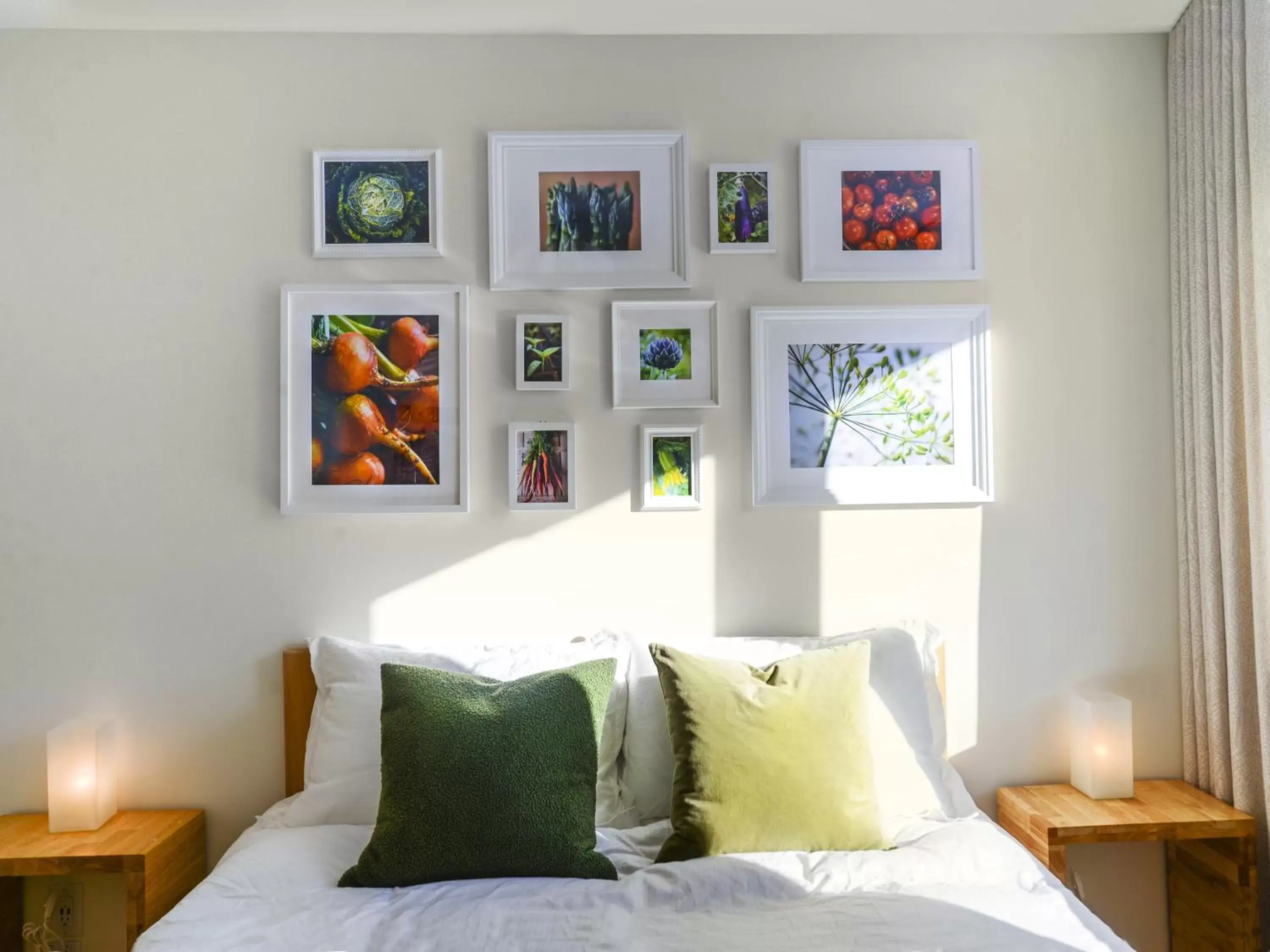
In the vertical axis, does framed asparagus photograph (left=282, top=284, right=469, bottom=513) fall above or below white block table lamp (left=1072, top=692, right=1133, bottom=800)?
above

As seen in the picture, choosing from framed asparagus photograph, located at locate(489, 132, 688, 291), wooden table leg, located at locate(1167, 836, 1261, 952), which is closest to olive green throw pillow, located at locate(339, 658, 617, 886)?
framed asparagus photograph, located at locate(489, 132, 688, 291)

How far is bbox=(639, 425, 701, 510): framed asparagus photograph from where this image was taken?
243 cm

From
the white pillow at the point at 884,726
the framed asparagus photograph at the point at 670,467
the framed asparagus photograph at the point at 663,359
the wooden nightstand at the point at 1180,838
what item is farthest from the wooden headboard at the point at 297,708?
the framed asparagus photograph at the point at 663,359

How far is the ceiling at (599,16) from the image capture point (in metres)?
2.32

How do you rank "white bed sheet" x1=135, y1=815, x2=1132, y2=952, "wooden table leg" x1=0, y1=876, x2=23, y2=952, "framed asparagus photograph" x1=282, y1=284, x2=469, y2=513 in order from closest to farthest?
"white bed sheet" x1=135, y1=815, x2=1132, y2=952 < "wooden table leg" x1=0, y1=876, x2=23, y2=952 < "framed asparagus photograph" x1=282, y1=284, x2=469, y2=513

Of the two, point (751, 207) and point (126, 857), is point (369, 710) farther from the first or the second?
point (751, 207)

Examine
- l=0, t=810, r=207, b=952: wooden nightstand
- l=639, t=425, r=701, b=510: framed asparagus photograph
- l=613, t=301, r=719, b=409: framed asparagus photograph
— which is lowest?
l=0, t=810, r=207, b=952: wooden nightstand

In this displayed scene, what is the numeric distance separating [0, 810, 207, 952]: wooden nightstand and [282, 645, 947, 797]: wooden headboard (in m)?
0.27

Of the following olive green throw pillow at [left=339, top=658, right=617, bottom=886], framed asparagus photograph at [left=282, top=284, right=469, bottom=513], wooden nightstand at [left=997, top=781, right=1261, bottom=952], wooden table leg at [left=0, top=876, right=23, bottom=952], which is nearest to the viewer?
olive green throw pillow at [left=339, top=658, right=617, bottom=886]

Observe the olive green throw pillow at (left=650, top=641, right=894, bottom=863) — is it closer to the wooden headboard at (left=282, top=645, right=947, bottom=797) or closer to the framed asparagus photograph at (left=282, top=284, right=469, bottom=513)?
the wooden headboard at (left=282, top=645, right=947, bottom=797)

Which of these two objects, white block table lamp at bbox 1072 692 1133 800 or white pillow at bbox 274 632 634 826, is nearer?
white pillow at bbox 274 632 634 826

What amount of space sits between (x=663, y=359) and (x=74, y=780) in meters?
1.83

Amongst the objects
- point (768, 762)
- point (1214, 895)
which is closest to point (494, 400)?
point (768, 762)

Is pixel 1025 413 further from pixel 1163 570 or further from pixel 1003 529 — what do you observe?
pixel 1163 570
